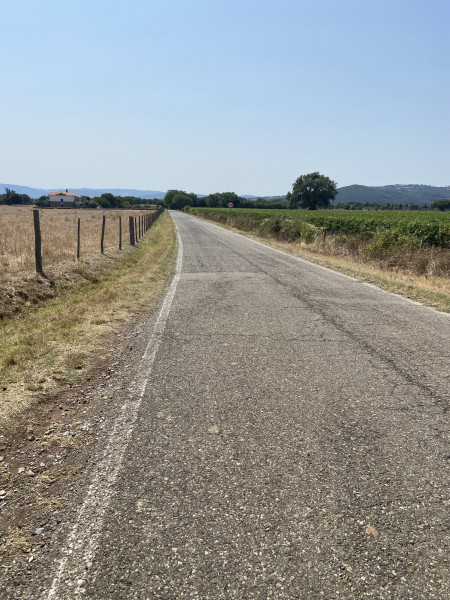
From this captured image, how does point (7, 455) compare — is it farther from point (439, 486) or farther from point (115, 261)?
point (115, 261)

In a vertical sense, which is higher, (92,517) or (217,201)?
(217,201)

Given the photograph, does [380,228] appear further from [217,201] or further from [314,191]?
[217,201]

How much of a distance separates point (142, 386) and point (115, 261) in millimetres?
10622

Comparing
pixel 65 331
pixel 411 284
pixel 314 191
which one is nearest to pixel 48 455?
pixel 65 331

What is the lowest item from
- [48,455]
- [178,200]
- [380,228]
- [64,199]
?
[48,455]

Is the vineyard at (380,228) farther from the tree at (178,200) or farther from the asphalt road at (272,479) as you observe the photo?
the tree at (178,200)

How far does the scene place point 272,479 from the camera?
117 inches

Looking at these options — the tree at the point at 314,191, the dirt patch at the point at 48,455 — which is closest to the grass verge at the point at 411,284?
the dirt patch at the point at 48,455

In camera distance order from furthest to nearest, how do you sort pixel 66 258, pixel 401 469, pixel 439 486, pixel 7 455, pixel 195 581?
pixel 66 258 < pixel 7 455 < pixel 401 469 < pixel 439 486 < pixel 195 581

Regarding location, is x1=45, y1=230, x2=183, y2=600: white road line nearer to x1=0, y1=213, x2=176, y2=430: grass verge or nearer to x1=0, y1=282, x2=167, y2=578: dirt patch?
x1=0, y1=282, x2=167, y2=578: dirt patch

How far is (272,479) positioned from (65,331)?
15.7ft

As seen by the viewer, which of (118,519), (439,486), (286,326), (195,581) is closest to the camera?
(195,581)

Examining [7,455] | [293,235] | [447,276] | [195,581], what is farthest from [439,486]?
[293,235]

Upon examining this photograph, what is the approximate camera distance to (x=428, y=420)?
3822 mm
